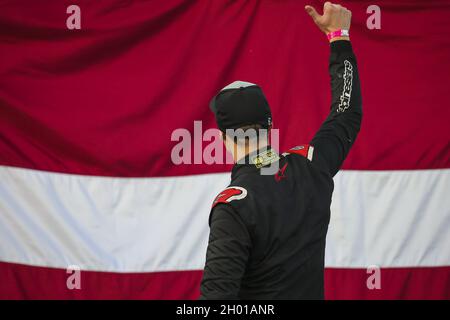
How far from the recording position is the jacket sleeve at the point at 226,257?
1.10m

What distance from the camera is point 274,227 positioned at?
119 centimetres

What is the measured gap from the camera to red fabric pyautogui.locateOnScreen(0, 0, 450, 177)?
227 centimetres

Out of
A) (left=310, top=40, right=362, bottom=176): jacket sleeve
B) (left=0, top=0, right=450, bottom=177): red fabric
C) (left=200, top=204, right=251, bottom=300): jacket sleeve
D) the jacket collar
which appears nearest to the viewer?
(left=200, top=204, right=251, bottom=300): jacket sleeve

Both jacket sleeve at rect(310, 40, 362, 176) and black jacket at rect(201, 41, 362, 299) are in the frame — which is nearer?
black jacket at rect(201, 41, 362, 299)

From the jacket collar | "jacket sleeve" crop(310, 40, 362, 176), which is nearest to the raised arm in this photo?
"jacket sleeve" crop(310, 40, 362, 176)

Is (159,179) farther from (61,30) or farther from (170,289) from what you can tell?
(61,30)

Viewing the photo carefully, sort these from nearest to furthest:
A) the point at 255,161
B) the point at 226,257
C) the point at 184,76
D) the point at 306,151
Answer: the point at 226,257 < the point at 255,161 < the point at 306,151 < the point at 184,76

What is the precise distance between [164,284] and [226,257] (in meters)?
1.29

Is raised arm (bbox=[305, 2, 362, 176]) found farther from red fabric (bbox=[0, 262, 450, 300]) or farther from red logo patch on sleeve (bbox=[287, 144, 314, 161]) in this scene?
red fabric (bbox=[0, 262, 450, 300])

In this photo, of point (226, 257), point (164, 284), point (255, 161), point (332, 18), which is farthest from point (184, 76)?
point (226, 257)

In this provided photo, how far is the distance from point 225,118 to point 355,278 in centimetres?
130

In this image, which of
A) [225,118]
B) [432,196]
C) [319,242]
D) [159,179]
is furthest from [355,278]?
[225,118]

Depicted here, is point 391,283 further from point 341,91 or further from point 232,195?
point 232,195

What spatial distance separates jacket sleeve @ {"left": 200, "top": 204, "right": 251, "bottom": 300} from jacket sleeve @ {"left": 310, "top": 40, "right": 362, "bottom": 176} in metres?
0.33
